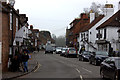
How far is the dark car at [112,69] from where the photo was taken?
12055 mm

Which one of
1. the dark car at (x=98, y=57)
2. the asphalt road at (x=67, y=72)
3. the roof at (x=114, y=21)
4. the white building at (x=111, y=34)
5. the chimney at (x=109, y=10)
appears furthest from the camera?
the chimney at (x=109, y=10)

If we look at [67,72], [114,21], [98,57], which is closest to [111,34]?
[114,21]

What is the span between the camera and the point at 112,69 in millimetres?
12711

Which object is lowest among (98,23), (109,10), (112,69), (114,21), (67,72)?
(67,72)

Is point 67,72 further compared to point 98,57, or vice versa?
point 98,57

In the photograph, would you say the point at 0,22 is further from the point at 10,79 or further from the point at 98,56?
the point at 98,56

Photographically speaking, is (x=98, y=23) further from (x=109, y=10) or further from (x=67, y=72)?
(x=67, y=72)

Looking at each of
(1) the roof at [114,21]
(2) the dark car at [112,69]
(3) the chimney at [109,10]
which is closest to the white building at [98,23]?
(3) the chimney at [109,10]

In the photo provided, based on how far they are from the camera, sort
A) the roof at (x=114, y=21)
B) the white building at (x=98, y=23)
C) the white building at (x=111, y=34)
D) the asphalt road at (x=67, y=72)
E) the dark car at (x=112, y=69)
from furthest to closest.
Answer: the white building at (x=98, y=23) < the roof at (x=114, y=21) < the white building at (x=111, y=34) < the asphalt road at (x=67, y=72) < the dark car at (x=112, y=69)

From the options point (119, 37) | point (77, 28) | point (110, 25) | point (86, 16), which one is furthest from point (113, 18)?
point (77, 28)

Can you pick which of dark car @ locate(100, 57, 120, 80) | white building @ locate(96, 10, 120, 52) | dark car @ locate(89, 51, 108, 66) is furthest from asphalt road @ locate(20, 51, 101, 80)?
white building @ locate(96, 10, 120, 52)

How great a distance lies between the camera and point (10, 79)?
584 inches

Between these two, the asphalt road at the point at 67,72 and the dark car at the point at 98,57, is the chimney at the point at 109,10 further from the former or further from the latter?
the asphalt road at the point at 67,72

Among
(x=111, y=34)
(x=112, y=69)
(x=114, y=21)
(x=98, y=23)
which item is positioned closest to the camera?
(x=112, y=69)
